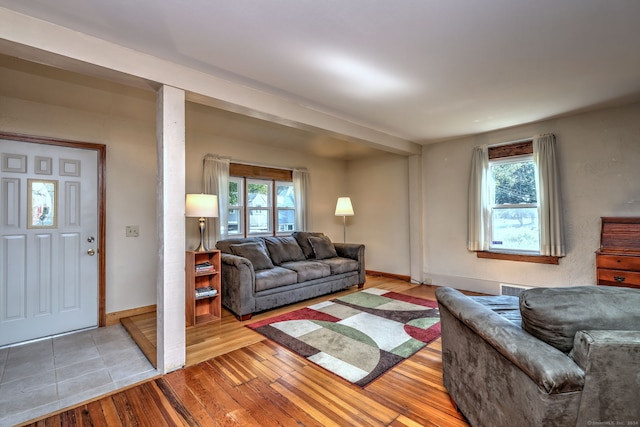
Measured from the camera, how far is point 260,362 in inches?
96.0

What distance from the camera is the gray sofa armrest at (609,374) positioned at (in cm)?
105

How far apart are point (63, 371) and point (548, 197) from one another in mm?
5368

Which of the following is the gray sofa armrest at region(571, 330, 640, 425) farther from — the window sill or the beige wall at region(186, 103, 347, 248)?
the beige wall at region(186, 103, 347, 248)

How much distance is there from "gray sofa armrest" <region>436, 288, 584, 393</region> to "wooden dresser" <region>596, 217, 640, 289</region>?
8.25 ft

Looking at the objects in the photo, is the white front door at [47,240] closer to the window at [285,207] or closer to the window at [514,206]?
the window at [285,207]

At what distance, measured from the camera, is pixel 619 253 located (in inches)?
119

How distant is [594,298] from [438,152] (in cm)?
414

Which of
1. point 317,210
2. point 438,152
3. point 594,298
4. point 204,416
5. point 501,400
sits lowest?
point 204,416

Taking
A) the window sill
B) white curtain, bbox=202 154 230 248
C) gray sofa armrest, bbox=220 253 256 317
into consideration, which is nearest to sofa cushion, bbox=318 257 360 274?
gray sofa armrest, bbox=220 253 256 317

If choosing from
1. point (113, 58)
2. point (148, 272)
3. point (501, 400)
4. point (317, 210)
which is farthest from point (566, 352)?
point (317, 210)

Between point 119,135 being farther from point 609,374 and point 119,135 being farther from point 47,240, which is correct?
point 609,374

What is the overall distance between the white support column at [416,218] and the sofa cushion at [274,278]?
2380 mm

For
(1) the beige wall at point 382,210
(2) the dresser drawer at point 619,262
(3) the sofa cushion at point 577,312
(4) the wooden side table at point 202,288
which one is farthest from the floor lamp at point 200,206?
(2) the dresser drawer at point 619,262

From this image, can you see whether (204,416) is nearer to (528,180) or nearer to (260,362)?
(260,362)
